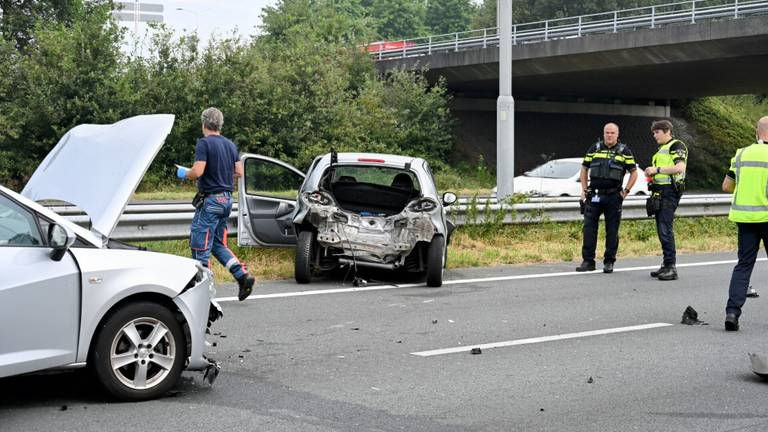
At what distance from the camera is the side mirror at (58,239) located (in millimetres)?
5285

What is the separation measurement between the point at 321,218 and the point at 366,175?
1418 millimetres

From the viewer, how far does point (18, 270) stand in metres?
5.20

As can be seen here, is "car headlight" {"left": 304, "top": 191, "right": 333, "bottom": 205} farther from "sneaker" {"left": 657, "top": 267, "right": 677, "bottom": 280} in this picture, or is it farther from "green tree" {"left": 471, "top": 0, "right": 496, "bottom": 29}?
"green tree" {"left": 471, "top": 0, "right": 496, "bottom": 29}

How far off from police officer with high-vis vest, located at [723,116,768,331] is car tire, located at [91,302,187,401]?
5045 mm

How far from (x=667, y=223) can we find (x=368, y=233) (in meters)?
3.91

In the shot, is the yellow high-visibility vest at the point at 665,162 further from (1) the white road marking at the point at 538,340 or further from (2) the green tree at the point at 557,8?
(2) the green tree at the point at 557,8

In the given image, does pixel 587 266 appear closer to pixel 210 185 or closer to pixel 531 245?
pixel 531 245

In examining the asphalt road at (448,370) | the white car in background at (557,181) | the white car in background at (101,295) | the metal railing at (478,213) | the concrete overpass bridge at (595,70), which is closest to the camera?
the white car in background at (101,295)

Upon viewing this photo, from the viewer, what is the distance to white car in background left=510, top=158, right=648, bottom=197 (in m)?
25.8

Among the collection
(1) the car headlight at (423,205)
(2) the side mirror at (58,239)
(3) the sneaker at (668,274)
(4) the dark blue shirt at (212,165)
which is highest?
(4) the dark blue shirt at (212,165)

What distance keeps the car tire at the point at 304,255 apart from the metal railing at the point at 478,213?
1.58m

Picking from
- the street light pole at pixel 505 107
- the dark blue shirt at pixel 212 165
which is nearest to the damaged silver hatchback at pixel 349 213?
the dark blue shirt at pixel 212 165

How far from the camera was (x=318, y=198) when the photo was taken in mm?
10844

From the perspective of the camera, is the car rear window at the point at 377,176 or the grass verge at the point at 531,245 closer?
the car rear window at the point at 377,176
